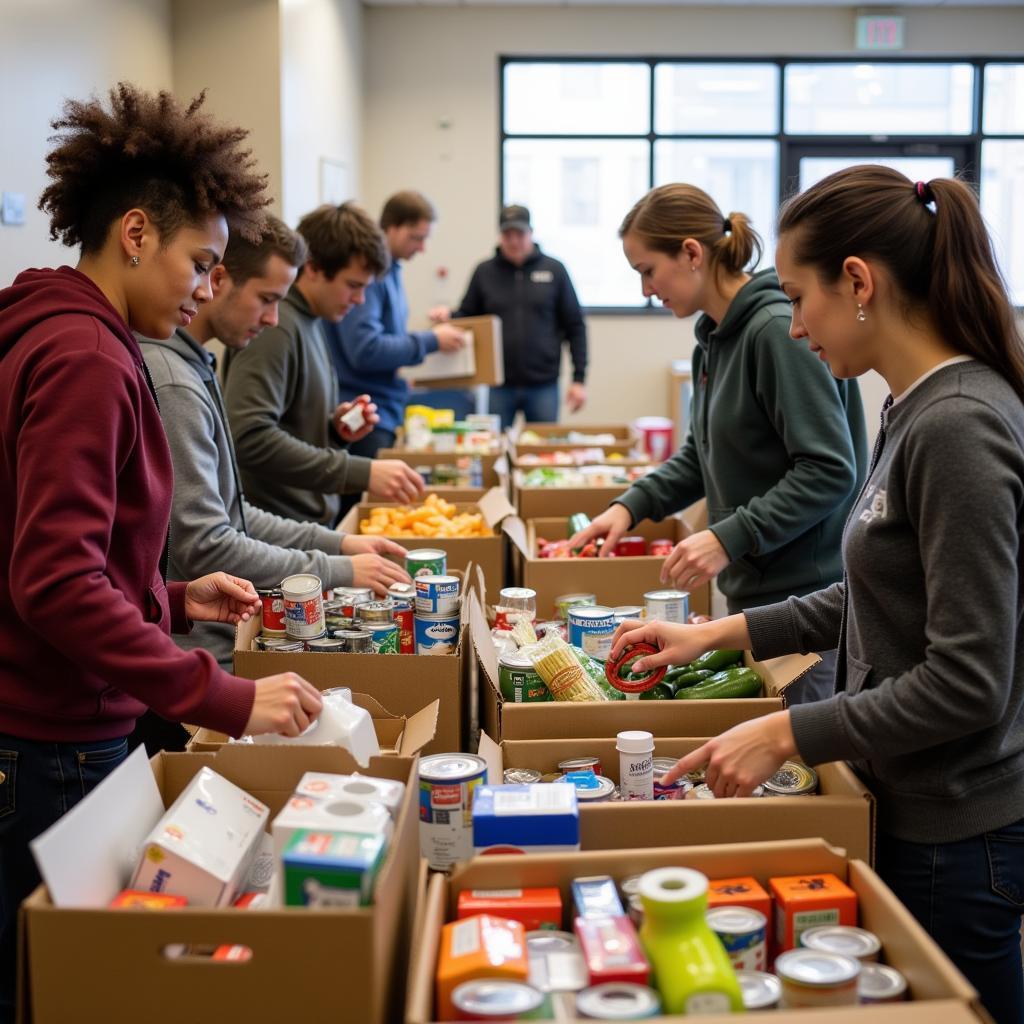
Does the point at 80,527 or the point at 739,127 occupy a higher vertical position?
the point at 739,127

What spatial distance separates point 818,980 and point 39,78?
4.06m

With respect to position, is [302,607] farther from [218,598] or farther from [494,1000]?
[494,1000]

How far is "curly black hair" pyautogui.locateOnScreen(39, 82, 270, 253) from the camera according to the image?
5.22 feet

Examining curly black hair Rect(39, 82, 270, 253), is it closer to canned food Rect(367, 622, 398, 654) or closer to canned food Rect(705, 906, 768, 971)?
canned food Rect(367, 622, 398, 654)

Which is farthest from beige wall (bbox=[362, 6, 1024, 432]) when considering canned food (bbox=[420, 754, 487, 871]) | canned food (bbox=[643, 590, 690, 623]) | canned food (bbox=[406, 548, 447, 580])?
canned food (bbox=[420, 754, 487, 871])

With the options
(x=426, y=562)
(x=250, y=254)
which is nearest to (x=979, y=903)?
(x=426, y=562)

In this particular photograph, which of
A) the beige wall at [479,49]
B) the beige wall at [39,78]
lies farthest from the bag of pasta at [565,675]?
the beige wall at [479,49]

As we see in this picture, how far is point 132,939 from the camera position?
1066 millimetres

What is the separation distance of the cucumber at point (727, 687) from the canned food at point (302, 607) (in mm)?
627

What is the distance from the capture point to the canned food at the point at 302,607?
6.38ft

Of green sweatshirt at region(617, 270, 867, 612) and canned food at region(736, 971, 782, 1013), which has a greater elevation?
green sweatshirt at region(617, 270, 867, 612)

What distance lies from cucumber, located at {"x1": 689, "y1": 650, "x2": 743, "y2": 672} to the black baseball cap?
526cm

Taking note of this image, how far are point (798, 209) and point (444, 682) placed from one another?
89 centimetres

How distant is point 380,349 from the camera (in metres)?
4.47
